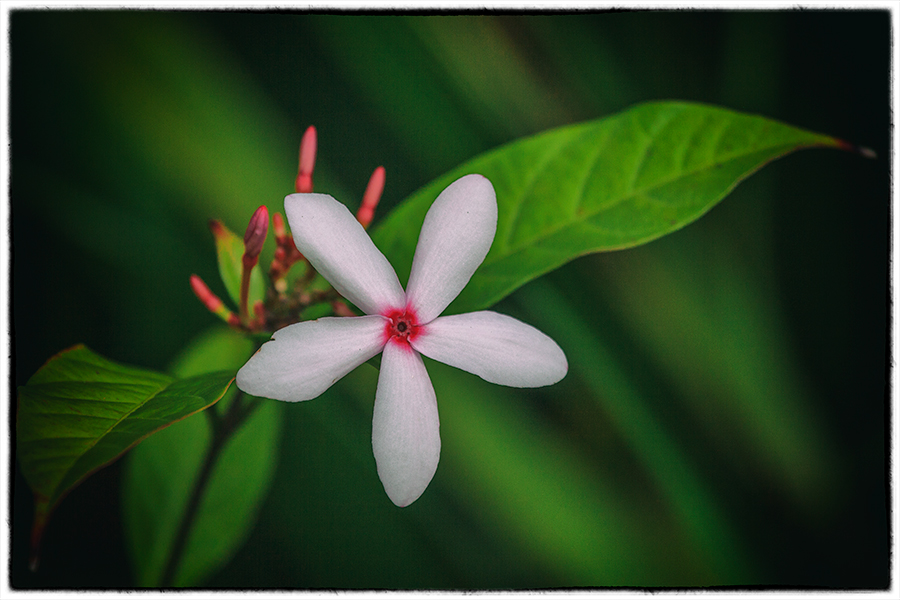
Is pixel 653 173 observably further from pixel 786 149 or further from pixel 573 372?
pixel 573 372

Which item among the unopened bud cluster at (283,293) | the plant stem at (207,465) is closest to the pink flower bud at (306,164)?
the unopened bud cluster at (283,293)

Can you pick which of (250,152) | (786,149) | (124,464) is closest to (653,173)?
(786,149)

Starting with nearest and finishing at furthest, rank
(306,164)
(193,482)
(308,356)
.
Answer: (308,356) → (306,164) → (193,482)

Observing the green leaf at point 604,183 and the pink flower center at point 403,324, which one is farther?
the green leaf at point 604,183

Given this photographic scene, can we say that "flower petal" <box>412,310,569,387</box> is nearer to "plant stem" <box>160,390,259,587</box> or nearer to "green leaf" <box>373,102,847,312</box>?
"green leaf" <box>373,102,847,312</box>

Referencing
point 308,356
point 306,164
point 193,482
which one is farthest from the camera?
point 193,482

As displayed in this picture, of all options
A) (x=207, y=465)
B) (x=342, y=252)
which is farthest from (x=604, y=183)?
(x=207, y=465)

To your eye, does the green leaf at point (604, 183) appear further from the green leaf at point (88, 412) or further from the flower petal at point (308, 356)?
the green leaf at point (88, 412)

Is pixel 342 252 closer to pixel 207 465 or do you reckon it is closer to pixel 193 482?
pixel 207 465
